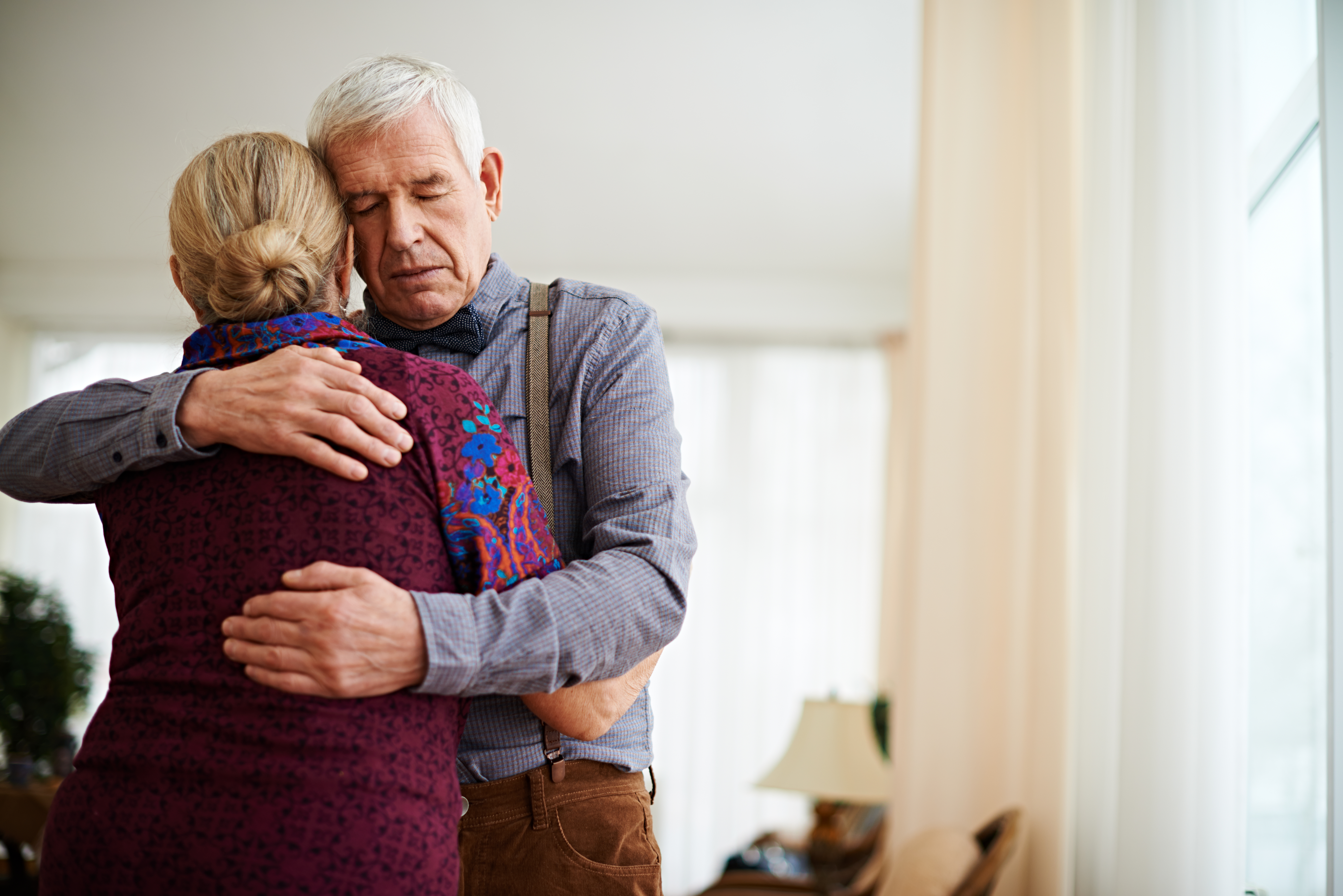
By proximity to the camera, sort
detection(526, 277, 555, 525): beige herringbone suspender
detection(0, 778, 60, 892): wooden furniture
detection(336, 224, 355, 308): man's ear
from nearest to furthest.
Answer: detection(336, 224, 355, 308): man's ear → detection(526, 277, 555, 525): beige herringbone suspender → detection(0, 778, 60, 892): wooden furniture

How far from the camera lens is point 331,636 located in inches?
30.6

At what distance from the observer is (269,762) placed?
776 millimetres

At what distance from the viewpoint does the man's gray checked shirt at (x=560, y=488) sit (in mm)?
864

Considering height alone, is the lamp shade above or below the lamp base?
above

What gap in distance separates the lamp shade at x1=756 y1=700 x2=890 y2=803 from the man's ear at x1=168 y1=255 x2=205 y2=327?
3.00 m

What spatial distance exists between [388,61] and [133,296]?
5900mm

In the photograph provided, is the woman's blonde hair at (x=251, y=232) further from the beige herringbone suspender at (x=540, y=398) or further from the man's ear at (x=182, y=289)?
the beige herringbone suspender at (x=540, y=398)

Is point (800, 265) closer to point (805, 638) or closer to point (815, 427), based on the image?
point (815, 427)

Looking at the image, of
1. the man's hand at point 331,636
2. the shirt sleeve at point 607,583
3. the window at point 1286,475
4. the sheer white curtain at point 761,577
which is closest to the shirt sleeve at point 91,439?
the man's hand at point 331,636

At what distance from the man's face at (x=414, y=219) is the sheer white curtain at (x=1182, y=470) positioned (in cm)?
122

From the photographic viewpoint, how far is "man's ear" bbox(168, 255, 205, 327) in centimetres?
97

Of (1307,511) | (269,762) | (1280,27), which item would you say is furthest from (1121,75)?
(269,762)

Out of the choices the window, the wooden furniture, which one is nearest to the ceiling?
the window

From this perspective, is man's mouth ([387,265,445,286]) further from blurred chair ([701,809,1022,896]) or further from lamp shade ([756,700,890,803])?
lamp shade ([756,700,890,803])
